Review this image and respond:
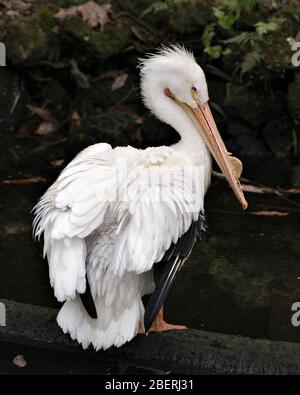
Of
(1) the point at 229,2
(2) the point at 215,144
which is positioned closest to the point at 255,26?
(1) the point at 229,2

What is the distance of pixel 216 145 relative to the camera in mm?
5203

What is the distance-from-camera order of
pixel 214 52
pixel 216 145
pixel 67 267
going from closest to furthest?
1. pixel 67 267
2. pixel 216 145
3. pixel 214 52

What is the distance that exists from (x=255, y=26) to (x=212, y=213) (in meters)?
2.45

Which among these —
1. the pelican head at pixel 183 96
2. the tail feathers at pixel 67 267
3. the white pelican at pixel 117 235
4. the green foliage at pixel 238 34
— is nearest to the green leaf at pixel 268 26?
the green foliage at pixel 238 34

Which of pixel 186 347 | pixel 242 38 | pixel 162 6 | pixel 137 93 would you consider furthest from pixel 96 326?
pixel 162 6

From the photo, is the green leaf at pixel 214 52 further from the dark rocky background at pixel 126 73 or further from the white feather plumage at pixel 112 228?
the white feather plumage at pixel 112 228

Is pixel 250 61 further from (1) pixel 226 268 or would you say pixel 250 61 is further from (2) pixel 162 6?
(1) pixel 226 268

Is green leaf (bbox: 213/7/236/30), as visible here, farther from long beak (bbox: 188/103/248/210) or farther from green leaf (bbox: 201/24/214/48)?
long beak (bbox: 188/103/248/210)

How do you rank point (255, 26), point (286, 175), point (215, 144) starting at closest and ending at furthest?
point (215, 144)
point (286, 175)
point (255, 26)

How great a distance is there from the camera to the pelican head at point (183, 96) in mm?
5156

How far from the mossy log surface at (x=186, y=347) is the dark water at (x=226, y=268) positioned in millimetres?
700

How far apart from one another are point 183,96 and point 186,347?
1.73 m

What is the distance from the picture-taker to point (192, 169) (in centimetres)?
481

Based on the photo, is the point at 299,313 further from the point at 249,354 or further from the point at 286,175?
the point at 286,175
